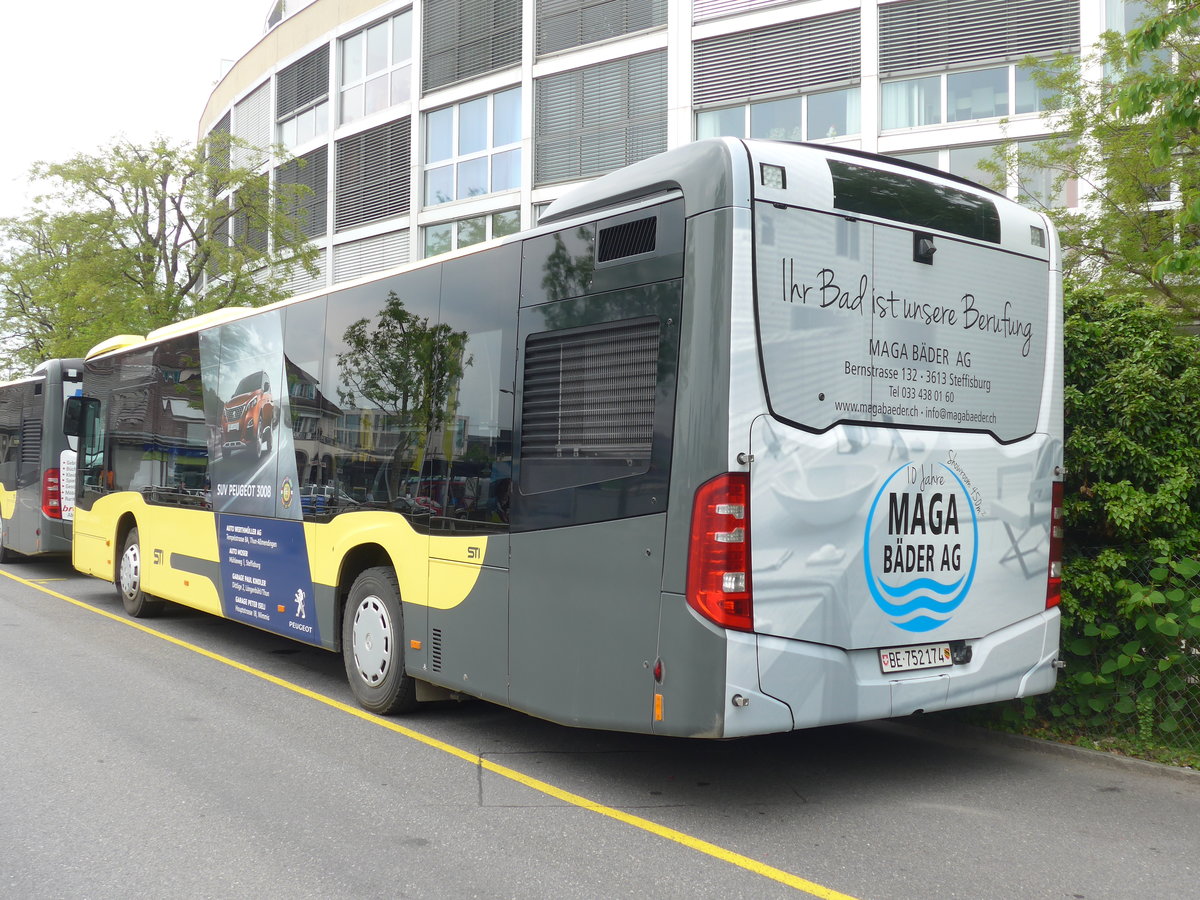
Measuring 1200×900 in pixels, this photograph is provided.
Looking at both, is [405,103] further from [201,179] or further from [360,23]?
[201,179]

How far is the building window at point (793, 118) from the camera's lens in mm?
20875

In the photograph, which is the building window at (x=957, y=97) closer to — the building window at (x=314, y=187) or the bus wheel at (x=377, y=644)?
the building window at (x=314, y=187)

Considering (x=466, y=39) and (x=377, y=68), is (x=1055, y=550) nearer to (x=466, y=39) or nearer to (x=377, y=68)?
(x=466, y=39)

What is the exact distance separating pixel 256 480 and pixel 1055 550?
612cm

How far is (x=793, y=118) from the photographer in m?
21.4

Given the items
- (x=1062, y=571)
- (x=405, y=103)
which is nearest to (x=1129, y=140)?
(x=1062, y=571)

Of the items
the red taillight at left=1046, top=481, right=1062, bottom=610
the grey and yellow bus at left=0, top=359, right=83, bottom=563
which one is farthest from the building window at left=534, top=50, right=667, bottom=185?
the red taillight at left=1046, top=481, right=1062, bottom=610

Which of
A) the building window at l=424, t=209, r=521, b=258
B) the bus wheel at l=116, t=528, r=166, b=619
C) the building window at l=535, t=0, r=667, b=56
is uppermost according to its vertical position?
the building window at l=535, t=0, r=667, b=56

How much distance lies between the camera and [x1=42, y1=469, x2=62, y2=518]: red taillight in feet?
52.9

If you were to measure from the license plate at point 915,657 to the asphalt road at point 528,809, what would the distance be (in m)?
0.69

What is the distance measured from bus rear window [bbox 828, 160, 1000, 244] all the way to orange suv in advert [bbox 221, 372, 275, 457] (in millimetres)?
5248

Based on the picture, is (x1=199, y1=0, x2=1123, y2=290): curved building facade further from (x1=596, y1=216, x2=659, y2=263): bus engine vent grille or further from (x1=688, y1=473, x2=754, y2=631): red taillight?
(x1=688, y1=473, x2=754, y2=631): red taillight

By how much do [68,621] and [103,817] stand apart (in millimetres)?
7429

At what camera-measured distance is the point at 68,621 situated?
38.0ft
